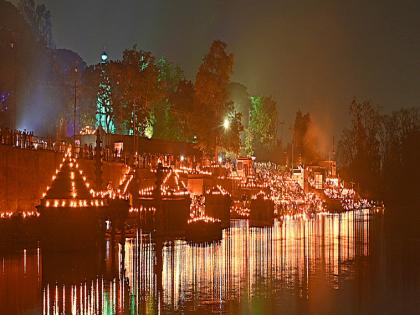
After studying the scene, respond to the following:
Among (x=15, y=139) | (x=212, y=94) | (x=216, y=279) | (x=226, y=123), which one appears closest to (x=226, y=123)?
(x=226, y=123)

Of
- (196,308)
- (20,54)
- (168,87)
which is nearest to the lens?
(196,308)

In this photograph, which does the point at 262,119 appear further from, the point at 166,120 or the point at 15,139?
the point at 15,139

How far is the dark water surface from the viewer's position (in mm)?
16906

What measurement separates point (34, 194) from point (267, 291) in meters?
20.3

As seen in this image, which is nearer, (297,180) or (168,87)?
(297,180)

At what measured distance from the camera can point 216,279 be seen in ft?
69.6

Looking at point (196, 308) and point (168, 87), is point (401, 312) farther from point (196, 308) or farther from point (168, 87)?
point (168, 87)

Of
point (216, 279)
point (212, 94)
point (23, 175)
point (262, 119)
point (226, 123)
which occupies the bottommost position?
point (216, 279)

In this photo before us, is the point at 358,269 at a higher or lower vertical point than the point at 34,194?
lower

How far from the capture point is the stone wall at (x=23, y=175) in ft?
108

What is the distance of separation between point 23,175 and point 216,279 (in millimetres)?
17357

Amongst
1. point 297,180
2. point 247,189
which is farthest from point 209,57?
point 297,180

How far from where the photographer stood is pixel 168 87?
3738 inches

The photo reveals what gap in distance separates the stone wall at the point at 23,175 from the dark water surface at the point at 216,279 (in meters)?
5.68
